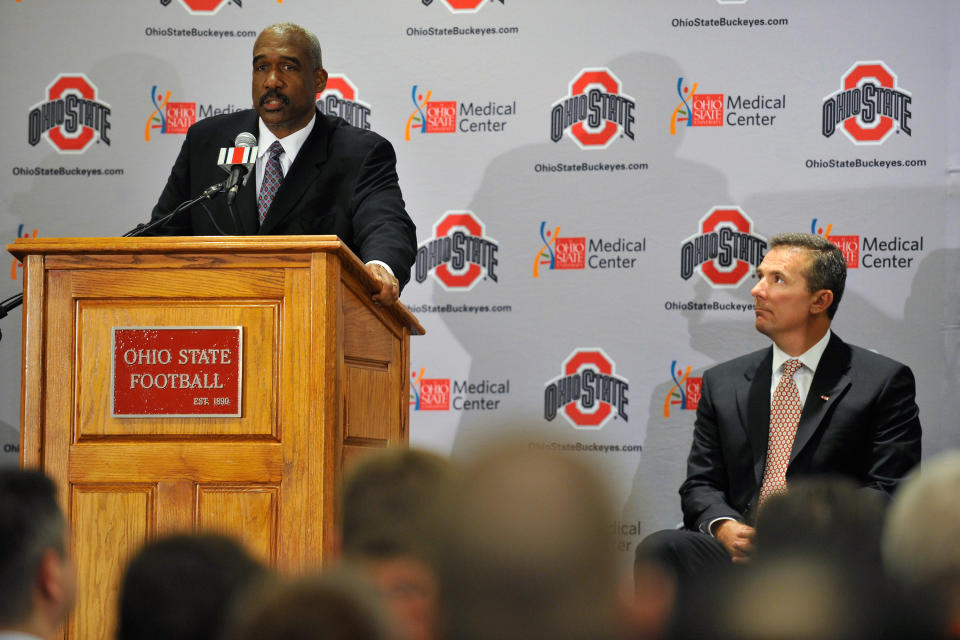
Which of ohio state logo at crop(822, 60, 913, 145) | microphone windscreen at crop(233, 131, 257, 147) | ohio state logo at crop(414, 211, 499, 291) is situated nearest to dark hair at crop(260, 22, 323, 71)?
microphone windscreen at crop(233, 131, 257, 147)

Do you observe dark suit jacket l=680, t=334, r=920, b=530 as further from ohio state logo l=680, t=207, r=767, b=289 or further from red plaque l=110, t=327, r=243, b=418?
red plaque l=110, t=327, r=243, b=418

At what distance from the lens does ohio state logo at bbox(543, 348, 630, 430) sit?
459cm

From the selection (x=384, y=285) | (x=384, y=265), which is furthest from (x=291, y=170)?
(x=384, y=285)

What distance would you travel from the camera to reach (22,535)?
Result: 4.25ft

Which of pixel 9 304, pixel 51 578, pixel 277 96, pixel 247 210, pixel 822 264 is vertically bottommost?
pixel 51 578

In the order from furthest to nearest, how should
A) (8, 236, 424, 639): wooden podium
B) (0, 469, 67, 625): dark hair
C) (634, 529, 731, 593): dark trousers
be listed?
1. (634, 529, 731, 593): dark trousers
2. (8, 236, 424, 639): wooden podium
3. (0, 469, 67, 625): dark hair

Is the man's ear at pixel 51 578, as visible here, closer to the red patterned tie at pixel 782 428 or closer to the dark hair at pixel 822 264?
the red patterned tie at pixel 782 428

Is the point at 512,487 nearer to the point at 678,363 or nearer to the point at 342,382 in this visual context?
the point at 342,382

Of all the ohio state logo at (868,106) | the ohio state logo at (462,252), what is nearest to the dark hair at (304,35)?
the ohio state logo at (462,252)

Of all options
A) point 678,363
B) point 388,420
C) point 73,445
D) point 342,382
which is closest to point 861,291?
point 678,363

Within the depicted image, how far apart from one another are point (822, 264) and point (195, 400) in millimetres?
2268

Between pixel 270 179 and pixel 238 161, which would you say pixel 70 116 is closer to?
pixel 270 179

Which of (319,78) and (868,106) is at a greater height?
(868,106)

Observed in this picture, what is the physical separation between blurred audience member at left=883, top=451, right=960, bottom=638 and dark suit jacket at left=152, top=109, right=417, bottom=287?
2279 millimetres
